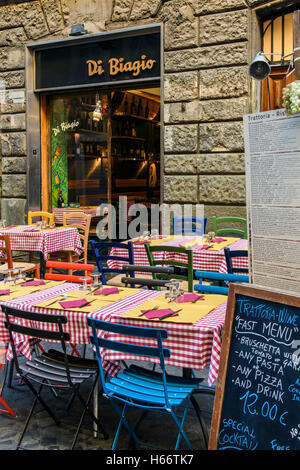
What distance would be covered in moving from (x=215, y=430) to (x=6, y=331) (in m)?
1.93

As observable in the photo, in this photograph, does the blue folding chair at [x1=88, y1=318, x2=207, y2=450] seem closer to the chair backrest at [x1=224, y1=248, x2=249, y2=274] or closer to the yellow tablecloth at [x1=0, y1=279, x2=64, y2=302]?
the yellow tablecloth at [x1=0, y1=279, x2=64, y2=302]

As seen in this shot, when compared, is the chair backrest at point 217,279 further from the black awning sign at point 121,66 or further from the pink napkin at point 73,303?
the black awning sign at point 121,66

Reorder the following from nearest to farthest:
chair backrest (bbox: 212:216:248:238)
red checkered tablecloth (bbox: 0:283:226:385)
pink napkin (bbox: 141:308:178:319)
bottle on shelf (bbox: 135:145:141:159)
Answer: red checkered tablecloth (bbox: 0:283:226:385) < pink napkin (bbox: 141:308:178:319) < chair backrest (bbox: 212:216:248:238) < bottle on shelf (bbox: 135:145:141:159)

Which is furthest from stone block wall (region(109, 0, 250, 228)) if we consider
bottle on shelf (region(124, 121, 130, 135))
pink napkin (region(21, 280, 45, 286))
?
pink napkin (region(21, 280, 45, 286))

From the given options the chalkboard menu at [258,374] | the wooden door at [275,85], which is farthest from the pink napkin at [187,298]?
the wooden door at [275,85]

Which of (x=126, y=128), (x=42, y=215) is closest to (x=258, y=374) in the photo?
(x=42, y=215)

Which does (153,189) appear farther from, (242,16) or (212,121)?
(242,16)

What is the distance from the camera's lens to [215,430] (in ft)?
9.87

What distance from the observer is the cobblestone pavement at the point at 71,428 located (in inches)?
152

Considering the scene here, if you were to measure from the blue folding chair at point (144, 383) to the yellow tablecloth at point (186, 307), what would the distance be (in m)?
0.20

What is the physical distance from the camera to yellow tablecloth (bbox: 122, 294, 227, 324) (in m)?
3.72

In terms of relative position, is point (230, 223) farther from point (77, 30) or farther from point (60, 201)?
point (77, 30)

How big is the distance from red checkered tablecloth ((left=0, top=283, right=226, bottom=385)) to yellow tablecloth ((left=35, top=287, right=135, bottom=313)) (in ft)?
0.19
